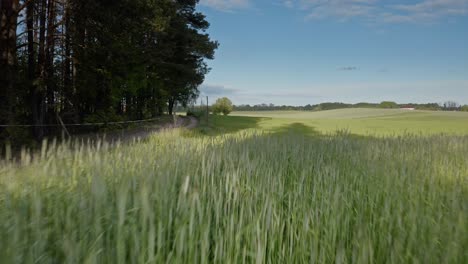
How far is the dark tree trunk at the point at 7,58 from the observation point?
28.1ft

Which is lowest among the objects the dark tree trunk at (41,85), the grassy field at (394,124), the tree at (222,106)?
the grassy field at (394,124)

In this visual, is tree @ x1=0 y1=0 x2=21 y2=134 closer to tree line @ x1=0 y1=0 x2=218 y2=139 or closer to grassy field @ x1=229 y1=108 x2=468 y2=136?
tree line @ x1=0 y1=0 x2=218 y2=139

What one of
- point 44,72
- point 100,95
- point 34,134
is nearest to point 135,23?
point 44,72

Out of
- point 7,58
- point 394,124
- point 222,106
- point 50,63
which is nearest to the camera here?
point 7,58

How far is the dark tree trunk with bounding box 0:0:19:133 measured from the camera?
8570 millimetres

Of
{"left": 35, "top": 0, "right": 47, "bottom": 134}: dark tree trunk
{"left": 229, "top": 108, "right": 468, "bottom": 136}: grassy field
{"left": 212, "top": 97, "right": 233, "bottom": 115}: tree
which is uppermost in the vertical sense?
{"left": 212, "top": 97, "right": 233, "bottom": 115}: tree

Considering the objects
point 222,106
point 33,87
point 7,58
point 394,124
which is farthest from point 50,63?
point 222,106

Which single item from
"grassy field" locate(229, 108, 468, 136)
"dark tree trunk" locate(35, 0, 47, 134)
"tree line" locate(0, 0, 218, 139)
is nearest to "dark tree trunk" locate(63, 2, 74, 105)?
"tree line" locate(0, 0, 218, 139)

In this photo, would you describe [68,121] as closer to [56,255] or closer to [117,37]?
[117,37]

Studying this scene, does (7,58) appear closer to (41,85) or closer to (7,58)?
(7,58)

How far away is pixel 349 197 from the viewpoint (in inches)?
107

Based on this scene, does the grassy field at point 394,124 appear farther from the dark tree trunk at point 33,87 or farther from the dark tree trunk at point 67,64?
the dark tree trunk at point 33,87

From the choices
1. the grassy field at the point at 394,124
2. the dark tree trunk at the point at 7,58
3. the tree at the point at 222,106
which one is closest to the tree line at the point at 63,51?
the dark tree trunk at the point at 7,58

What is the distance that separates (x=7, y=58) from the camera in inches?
344
